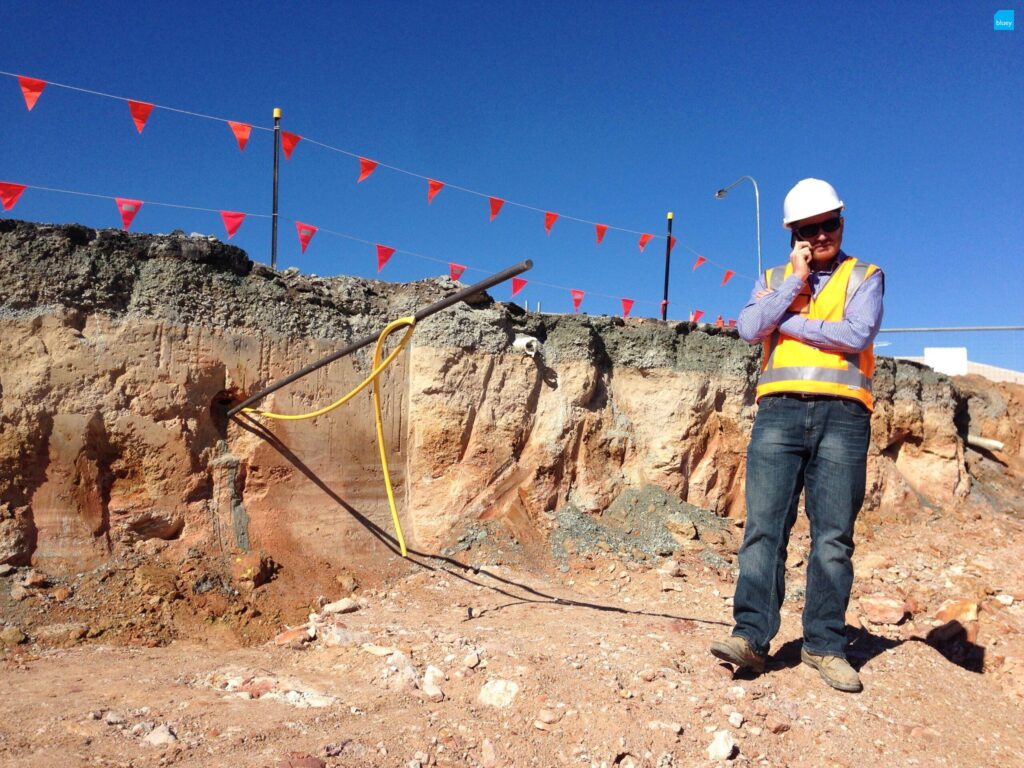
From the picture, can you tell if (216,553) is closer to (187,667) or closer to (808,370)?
(187,667)

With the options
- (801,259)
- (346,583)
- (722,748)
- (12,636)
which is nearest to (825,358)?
(801,259)

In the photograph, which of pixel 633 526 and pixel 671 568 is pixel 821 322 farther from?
pixel 633 526

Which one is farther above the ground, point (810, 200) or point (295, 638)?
point (810, 200)

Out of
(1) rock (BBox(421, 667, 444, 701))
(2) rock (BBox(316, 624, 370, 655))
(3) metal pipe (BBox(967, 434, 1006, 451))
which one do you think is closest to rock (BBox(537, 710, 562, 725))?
(1) rock (BBox(421, 667, 444, 701))

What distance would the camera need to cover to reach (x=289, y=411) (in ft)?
17.9

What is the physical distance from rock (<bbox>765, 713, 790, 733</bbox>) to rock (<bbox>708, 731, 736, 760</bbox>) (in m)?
0.23

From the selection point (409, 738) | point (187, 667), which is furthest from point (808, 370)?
point (187, 667)

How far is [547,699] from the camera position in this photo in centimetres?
339

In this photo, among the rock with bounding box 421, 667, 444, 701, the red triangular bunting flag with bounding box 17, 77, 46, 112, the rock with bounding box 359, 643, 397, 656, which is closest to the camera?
the rock with bounding box 421, 667, 444, 701

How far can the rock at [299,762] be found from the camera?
2.78 metres

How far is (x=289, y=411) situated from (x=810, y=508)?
3.61 metres

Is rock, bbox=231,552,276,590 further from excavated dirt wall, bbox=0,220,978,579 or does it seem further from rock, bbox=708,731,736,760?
rock, bbox=708,731,736,760

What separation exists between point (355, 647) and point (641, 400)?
4.31 meters

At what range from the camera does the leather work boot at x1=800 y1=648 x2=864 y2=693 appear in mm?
3471
